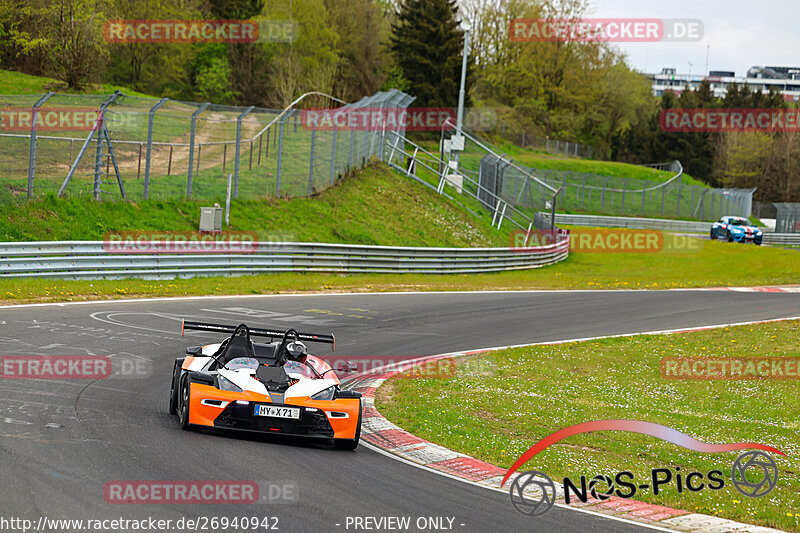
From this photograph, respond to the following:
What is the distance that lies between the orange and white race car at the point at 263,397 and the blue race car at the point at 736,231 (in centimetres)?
4528

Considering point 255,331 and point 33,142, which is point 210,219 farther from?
point 255,331

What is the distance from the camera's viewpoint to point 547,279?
3131cm

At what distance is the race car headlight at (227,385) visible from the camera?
28.3 feet

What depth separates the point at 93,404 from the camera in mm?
9406

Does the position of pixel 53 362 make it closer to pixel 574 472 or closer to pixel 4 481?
pixel 4 481

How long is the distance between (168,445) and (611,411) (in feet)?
19.2

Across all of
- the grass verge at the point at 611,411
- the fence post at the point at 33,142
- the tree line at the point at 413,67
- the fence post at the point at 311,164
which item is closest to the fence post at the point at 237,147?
the fence post at the point at 311,164

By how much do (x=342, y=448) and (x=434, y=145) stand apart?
181 feet

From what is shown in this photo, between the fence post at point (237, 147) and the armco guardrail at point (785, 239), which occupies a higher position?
the fence post at point (237, 147)

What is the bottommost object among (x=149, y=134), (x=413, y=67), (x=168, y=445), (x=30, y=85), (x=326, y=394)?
(x=168, y=445)

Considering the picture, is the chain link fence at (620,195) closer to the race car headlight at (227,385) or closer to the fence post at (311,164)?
the fence post at (311,164)

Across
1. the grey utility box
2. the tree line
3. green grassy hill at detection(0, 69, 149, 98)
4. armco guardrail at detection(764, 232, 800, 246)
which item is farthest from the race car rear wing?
armco guardrail at detection(764, 232, 800, 246)

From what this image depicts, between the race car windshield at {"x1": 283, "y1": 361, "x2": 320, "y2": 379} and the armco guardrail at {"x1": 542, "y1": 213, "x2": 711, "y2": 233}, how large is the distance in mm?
46753

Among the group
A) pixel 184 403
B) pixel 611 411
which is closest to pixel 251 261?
pixel 611 411
